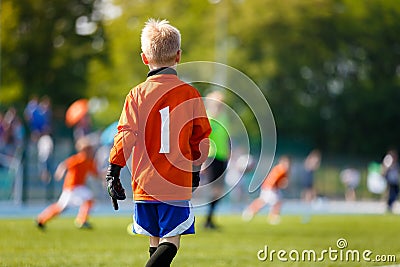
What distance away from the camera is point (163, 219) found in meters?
6.18

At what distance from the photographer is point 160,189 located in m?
6.12

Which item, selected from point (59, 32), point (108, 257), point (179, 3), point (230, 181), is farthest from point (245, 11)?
point (108, 257)

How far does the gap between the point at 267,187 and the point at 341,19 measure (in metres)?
36.4

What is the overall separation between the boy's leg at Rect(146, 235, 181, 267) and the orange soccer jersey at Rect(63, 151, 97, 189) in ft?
31.9

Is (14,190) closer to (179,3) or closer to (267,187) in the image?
(267,187)

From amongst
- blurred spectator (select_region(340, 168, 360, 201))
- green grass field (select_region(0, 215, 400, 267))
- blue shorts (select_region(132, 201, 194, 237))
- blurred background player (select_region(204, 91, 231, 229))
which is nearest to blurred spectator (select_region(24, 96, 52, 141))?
green grass field (select_region(0, 215, 400, 267))

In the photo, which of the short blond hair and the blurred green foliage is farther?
the blurred green foliage

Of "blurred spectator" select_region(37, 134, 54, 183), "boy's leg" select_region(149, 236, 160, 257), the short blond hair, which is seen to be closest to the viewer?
the short blond hair

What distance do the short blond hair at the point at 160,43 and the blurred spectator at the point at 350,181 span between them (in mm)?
38703

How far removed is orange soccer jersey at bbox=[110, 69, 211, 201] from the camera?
6113mm

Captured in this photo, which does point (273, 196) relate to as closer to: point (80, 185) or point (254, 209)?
→ point (254, 209)

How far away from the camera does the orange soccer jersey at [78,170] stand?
15766mm

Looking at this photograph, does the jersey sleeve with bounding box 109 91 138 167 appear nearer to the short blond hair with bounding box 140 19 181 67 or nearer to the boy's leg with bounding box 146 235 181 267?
the short blond hair with bounding box 140 19 181 67

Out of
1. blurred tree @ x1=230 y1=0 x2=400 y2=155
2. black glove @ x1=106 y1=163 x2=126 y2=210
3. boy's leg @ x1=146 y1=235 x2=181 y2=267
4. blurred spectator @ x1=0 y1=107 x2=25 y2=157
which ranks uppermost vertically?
blurred tree @ x1=230 y1=0 x2=400 y2=155
